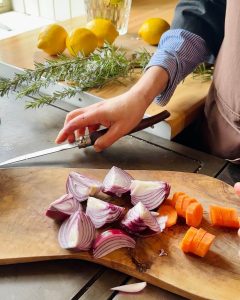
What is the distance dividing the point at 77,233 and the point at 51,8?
1.54m

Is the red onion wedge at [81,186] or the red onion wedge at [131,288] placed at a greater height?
the red onion wedge at [81,186]

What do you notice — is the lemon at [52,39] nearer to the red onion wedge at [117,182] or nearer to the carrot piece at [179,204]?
the red onion wedge at [117,182]

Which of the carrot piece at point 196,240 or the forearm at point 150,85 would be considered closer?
the carrot piece at point 196,240

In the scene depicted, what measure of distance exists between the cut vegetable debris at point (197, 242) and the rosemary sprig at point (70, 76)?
0.57m

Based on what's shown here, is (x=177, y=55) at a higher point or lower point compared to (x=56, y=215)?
higher

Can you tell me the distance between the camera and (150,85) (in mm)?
1001

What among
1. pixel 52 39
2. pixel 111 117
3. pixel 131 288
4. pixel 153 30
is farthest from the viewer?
pixel 153 30

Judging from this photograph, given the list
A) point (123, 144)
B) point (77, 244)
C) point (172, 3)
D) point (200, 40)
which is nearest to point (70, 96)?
point (123, 144)

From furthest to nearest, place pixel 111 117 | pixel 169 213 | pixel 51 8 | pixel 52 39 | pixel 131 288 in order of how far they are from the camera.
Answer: pixel 51 8
pixel 52 39
pixel 111 117
pixel 169 213
pixel 131 288

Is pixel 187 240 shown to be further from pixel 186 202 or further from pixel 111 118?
pixel 111 118

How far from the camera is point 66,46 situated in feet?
4.41

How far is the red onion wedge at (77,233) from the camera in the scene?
69cm

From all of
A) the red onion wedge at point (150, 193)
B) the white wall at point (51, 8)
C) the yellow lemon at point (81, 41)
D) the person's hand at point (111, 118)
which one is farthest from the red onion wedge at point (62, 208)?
the white wall at point (51, 8)

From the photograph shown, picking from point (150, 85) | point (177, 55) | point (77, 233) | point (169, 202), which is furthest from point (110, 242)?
point (177, 55)
